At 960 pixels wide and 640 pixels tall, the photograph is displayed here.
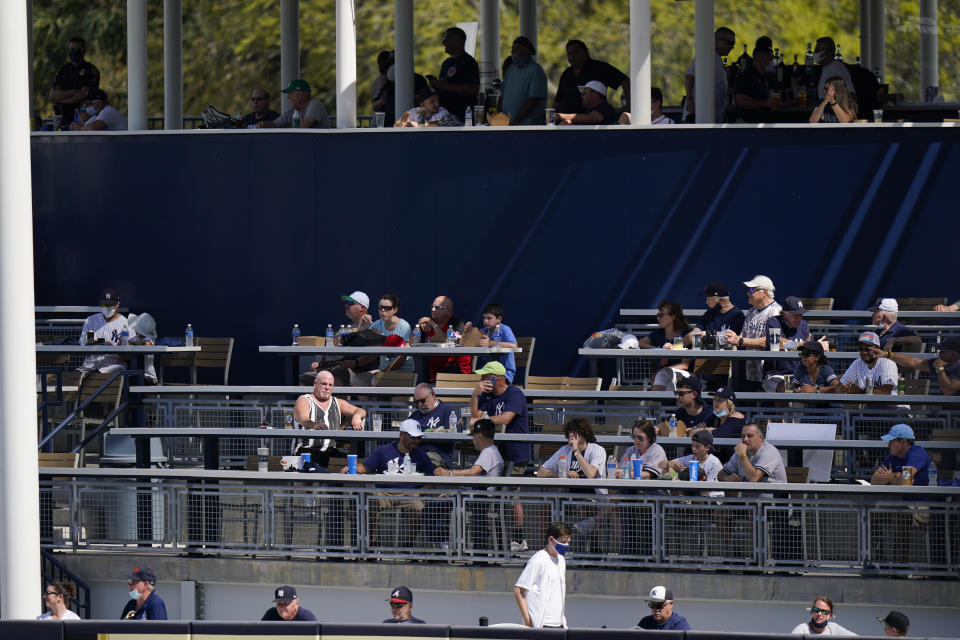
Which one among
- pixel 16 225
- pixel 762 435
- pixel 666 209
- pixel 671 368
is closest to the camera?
pixel 16 225

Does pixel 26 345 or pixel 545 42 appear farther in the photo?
pixel 545 42

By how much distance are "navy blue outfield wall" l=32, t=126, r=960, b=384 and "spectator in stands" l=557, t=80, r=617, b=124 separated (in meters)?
0.13

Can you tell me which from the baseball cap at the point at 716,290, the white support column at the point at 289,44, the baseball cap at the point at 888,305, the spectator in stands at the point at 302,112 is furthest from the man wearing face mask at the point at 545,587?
the white support column at the point at 289,44

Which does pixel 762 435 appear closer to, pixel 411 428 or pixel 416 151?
pixel 411 428

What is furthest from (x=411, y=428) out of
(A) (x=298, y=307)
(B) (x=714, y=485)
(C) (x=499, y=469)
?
(A) (x=298, y=307)

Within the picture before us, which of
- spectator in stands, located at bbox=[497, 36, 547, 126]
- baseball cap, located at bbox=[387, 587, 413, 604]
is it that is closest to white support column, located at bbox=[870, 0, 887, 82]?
spectator in stands, located at bbox=[497, 36, 547, 126]

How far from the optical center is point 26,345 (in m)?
10.6

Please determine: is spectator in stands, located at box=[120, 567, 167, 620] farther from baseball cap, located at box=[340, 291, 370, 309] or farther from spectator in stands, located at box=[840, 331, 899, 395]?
spectator in stands, located at box=[840, 331, 899, 395]

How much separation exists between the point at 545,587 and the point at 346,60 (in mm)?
8026

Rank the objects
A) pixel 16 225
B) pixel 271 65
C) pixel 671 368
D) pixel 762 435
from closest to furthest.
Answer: pixel 16 225 < pixel 762 435 < pixel 671 368 < pixel 271 65

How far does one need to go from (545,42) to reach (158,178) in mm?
32107

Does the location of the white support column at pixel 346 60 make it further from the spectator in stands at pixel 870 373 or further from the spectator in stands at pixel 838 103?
the spectator in stands at pixel 870 373

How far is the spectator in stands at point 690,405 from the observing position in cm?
1459

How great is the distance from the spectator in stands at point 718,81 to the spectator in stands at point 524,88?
1669mm
